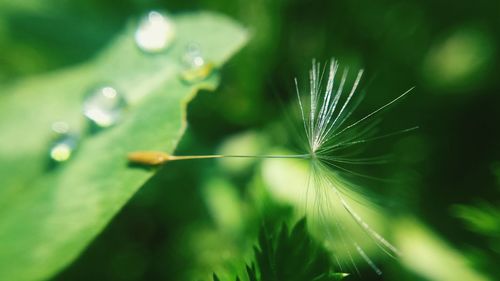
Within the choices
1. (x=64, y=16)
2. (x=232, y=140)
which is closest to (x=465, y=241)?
(x=232, y=140)

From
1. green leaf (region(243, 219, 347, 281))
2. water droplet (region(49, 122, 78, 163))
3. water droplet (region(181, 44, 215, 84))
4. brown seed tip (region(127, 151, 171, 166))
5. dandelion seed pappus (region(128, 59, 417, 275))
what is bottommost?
green leaf (region(243, 219, 347, 281))

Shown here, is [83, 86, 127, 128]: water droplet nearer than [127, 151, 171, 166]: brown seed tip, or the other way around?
[127, 151, 171, 166]: brown seed tip

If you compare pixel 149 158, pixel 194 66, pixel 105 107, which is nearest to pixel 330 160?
pixel 149 158

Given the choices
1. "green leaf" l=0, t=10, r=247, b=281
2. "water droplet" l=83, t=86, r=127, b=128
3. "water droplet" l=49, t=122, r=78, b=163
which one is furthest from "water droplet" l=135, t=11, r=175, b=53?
"water droplet" l=49, t=122, r=78, b=163

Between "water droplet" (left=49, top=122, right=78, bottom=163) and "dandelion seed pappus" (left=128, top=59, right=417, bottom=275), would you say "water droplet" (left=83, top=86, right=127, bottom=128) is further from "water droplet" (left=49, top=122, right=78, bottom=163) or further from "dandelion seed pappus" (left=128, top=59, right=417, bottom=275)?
"dandelion seed pappus" (left=128, top=59, right=417, bottom=275)

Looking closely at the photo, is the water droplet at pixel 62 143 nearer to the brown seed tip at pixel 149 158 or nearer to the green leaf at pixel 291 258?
the brown seed tip at pixel 149 158

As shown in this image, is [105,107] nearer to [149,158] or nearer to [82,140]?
[82,140]
